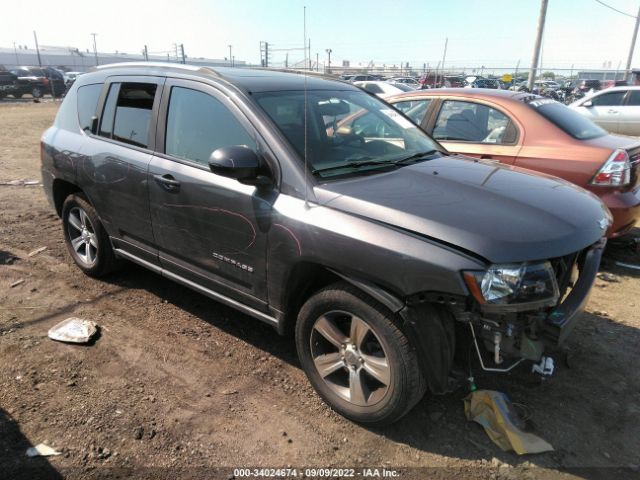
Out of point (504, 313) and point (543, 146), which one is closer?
point (504, 313)

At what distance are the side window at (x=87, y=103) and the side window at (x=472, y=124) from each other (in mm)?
3545

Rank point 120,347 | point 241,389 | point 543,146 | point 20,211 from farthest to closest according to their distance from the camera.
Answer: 1. point 20,211
2. point 543,146
3. point 120,347
4. point 241,389

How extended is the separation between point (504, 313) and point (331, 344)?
1.02 meters

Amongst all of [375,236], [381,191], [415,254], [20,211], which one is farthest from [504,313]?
[20,211]

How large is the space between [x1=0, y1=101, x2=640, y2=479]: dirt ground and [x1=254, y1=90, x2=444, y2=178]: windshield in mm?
1422

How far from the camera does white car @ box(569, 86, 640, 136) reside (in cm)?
1220

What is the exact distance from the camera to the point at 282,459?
8.17 feet

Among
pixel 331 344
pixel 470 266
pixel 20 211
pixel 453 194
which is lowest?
pixel 20 211

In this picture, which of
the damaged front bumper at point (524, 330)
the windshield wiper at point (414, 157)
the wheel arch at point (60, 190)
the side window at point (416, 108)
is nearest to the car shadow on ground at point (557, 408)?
the damaged front bumper at point (524, 330)

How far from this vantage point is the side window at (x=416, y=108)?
225 inches

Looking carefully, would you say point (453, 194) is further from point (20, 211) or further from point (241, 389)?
point (20, 211)

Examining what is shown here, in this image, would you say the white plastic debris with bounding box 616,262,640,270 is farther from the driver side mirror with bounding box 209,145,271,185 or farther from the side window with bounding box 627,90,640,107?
the side window with bounding box 627,90,640,107

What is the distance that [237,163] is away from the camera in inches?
105

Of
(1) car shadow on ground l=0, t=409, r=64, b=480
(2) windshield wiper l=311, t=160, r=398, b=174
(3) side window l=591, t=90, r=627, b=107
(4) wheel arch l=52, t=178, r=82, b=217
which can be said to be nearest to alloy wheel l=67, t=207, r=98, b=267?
(4) wheel arch l=52, t=178, r=82, b=217
